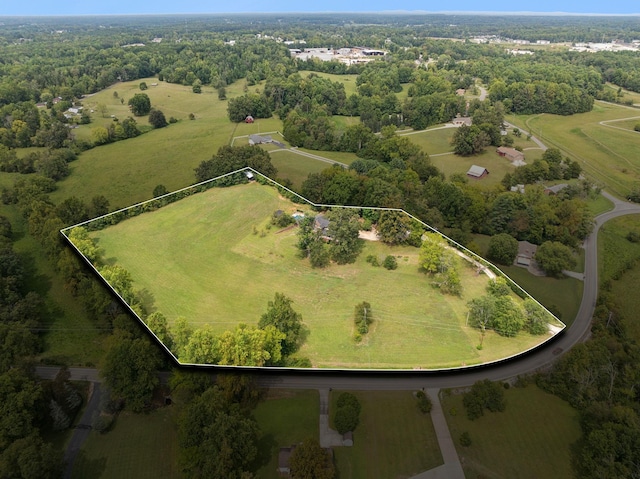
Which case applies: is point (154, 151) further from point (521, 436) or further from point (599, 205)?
point (599, 205)

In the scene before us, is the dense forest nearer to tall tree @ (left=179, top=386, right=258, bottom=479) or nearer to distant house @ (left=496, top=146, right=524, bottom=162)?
tall tree @ (left=179, top=386, right=258, bottom=479)

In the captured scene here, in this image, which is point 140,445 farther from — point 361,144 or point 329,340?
point 361,144

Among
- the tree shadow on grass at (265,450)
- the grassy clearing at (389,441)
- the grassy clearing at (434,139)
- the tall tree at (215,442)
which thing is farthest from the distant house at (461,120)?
the tall tree at (215,442)

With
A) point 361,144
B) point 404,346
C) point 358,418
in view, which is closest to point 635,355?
point 404,346

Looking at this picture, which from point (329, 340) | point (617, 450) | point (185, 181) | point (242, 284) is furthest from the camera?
point (185, 181)

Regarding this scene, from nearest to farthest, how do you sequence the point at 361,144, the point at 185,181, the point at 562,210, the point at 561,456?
1. the point at 561,456
2. the point at 562,210
3. the point at 185,181
4. the point at 361,144

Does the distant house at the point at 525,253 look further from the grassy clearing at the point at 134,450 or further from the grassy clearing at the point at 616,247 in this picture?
the grassy clearing at the point at 134,450

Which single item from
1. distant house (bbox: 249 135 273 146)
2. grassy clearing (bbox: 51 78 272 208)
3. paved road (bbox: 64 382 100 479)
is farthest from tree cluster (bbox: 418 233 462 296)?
distant house (bbox: 249 135 273 146)
